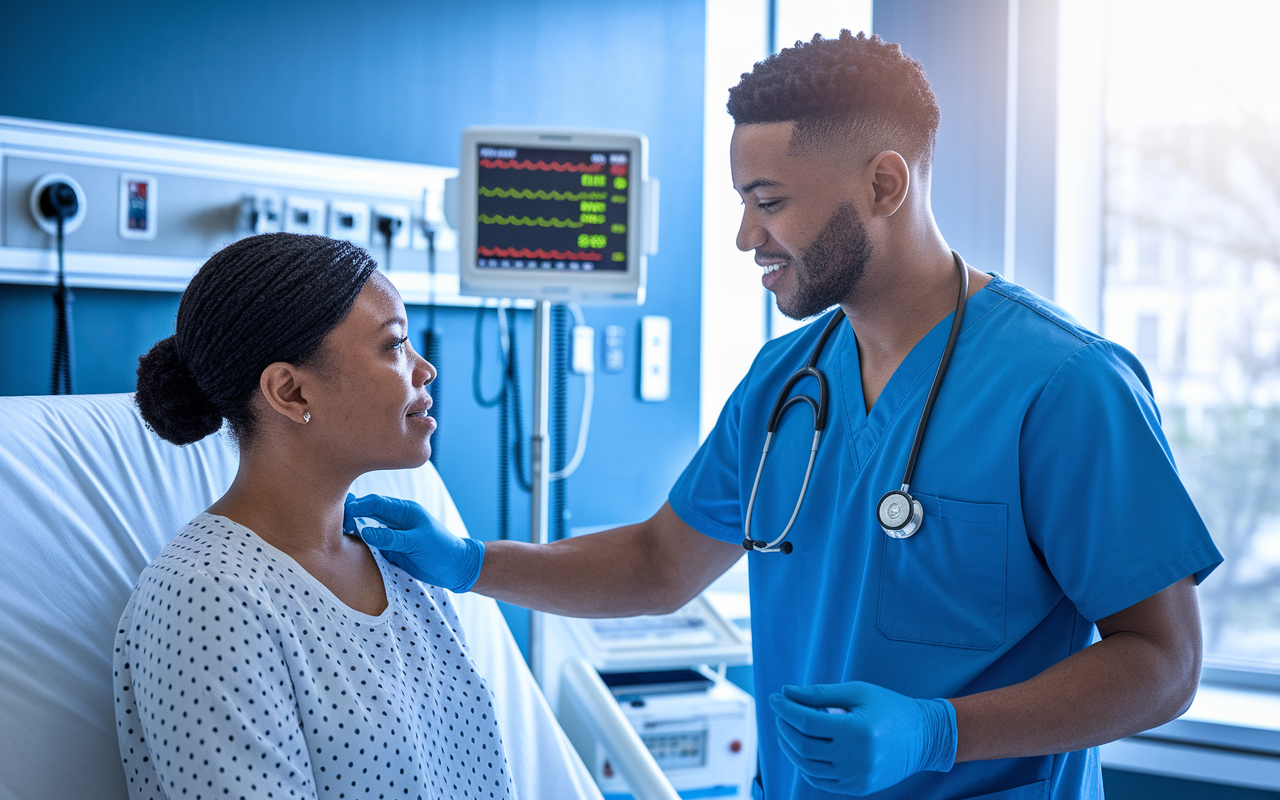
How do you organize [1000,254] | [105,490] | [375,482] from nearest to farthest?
1. [105,490]
2. [375,482]
3. [1000,254]

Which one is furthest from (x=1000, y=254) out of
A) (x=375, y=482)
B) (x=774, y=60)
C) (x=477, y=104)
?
(x=375, y=482)

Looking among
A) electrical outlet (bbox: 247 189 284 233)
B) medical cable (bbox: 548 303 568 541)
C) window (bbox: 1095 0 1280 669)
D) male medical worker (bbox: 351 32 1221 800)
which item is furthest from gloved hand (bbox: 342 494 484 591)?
window (bbox: 1095 0 1280 669)

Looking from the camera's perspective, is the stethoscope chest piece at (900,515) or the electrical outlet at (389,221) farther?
the electrical outlet at (389,221)

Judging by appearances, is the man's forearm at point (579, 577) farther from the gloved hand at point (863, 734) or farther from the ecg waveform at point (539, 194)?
the ecg waveform at point (539, 194)

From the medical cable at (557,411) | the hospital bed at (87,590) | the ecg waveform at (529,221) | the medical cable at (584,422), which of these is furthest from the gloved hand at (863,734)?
the medical cable at (584,422)

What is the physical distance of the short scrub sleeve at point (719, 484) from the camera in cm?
132

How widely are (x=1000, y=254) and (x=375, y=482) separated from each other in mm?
1477

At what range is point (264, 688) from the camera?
85 centimetres

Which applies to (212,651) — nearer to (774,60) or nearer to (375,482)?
(375,482)

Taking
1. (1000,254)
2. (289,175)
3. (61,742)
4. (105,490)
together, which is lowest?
(61,742)

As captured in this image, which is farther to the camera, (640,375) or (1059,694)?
(640,375)

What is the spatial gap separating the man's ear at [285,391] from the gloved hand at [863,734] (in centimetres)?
61

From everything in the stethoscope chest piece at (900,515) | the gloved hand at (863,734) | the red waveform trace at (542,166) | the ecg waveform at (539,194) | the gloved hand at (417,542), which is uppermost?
the red waveform trace at (542,166)

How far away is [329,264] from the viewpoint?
1028mm
